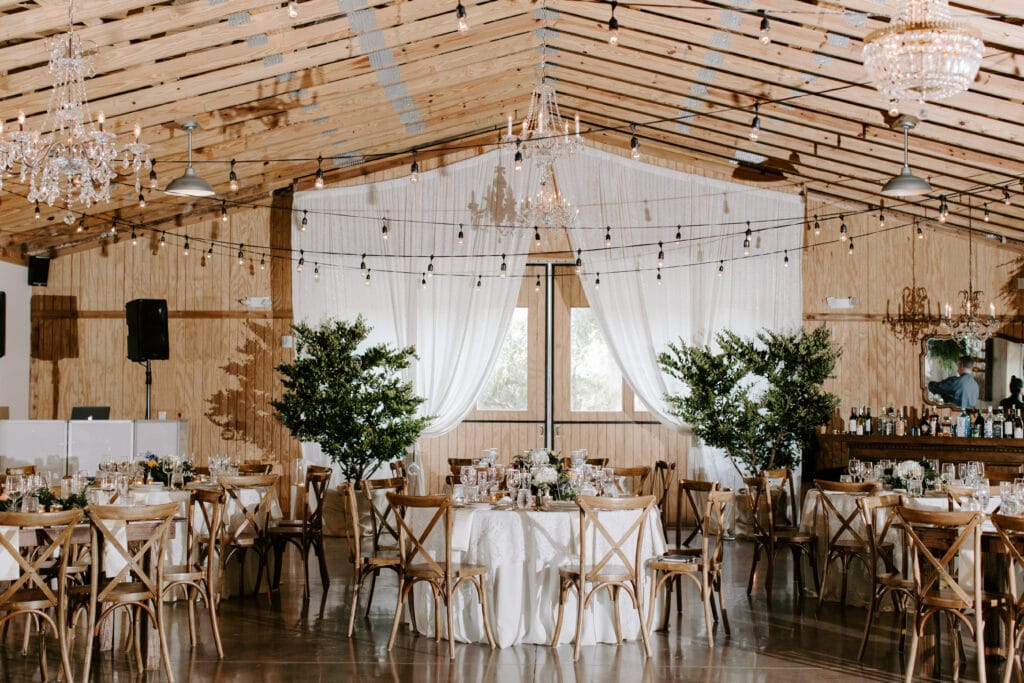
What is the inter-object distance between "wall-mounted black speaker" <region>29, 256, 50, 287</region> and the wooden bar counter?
28.5 feet

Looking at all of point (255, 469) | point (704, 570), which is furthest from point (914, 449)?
point (255, 469)

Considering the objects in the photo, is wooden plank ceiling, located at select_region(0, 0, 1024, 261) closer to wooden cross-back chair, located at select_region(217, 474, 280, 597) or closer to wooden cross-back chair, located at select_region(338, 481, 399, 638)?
wooden cross-back chair, located at select_region(217, 474, 280, 597)

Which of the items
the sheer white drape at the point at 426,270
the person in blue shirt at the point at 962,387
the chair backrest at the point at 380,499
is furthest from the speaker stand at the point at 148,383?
the person in blue shirt at the point at 962,387

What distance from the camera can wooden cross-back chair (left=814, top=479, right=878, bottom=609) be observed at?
274 inches

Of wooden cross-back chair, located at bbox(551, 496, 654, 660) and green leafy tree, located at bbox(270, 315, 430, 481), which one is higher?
green leafy tree, located at bbox(270, 315, 430, 481)

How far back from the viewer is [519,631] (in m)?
5.99

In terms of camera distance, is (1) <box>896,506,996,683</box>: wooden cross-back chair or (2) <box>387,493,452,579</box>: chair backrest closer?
(1) <box>896,506,996,683</box>: wooden cross-back chair

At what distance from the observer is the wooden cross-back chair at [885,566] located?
5695mm

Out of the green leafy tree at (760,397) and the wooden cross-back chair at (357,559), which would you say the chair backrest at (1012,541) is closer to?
the wooden cross-back chair at (357,559)

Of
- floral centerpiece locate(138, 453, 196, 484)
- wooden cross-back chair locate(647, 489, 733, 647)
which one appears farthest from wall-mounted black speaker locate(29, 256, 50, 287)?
wooden cross-back chair locate(647, 489, 733, 647)

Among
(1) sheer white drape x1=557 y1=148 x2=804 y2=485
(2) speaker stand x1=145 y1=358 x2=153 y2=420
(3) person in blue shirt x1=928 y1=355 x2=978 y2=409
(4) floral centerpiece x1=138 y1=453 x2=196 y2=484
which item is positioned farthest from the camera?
(1) sheer white drape x1=557 y1=148 x2=804 y2=485

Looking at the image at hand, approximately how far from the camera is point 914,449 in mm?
10055

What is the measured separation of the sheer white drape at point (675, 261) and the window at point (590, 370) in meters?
0.53

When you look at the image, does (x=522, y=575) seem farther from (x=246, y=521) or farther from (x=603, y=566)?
(x=246, y=521)
